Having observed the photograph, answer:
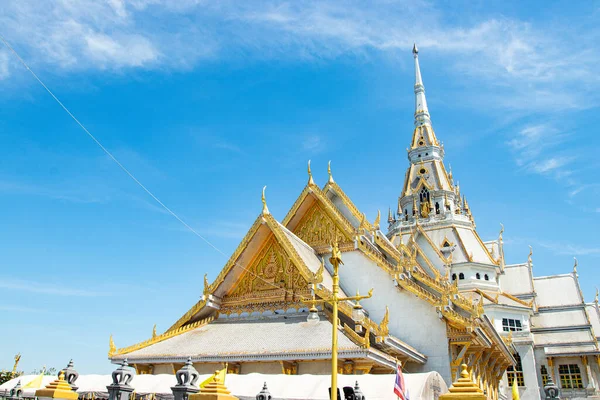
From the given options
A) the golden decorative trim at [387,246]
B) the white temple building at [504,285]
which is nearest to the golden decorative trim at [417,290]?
the golden decorative trim at [387,246]

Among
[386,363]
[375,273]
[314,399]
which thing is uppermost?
[375,273]

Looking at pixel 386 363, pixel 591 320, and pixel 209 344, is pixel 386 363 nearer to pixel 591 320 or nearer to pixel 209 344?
pixel 209 344

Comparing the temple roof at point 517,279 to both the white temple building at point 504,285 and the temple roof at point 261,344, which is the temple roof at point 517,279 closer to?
the white temple building at point 504,285

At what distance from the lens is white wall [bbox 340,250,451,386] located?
50.4 feet

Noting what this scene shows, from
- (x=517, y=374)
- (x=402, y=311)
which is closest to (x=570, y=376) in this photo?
(x=517, y=374)

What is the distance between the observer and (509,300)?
38.5m

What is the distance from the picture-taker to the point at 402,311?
16.4m

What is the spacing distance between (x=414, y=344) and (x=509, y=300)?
26305mm

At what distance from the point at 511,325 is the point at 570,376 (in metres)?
5.82

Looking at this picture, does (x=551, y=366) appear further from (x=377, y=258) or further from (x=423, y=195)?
(x=377, y=258)

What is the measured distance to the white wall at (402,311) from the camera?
50.4ft

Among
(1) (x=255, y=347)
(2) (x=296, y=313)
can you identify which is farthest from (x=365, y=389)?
(2) (x=296, y=313)

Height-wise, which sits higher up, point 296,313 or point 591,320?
point 591,320

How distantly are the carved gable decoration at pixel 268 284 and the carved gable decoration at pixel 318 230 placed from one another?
285cm
